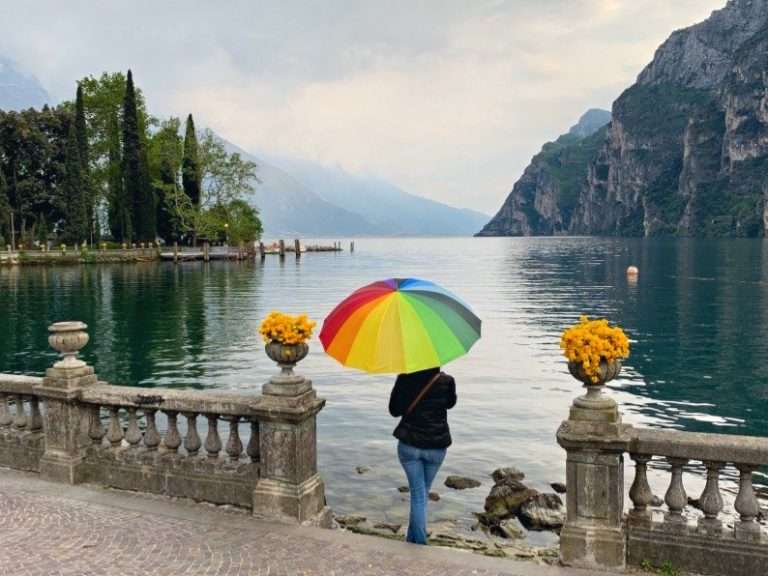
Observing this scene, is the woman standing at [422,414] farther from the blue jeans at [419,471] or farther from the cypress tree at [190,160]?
the cypress tree at [190,160]

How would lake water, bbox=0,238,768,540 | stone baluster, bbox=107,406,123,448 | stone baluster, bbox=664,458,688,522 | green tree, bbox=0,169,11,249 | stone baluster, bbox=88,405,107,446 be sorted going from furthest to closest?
green tree, bbox=0,169,11,249, lake water, bbox=0,238,768,540, stone baluster, bbox=88,405,107,446, stone baluster, bbox=107,406,123,448, stone baluster, bbox=664,458,688,522

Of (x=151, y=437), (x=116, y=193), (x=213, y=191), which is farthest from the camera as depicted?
(x=213, y=191)

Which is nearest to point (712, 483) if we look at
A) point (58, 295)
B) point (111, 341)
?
point (111, 341)

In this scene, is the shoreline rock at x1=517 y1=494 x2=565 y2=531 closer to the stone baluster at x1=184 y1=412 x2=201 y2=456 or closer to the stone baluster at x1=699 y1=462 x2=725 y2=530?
the stone baluster at x1=699 y1=462 x2=725 y2=530

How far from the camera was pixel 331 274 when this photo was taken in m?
68.8

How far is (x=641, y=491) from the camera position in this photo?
6211 mm

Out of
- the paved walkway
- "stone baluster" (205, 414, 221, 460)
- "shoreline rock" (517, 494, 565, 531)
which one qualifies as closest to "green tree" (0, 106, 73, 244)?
"shoreline rock" (517, 494, 565, 531)

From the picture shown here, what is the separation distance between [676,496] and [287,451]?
3.70 meters

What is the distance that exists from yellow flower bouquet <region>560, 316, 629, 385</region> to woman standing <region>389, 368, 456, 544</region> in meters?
1.09

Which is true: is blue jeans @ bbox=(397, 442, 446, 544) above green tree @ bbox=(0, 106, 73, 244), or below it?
below

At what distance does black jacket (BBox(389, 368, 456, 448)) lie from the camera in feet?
20.1

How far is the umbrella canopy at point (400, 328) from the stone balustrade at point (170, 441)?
1286mm

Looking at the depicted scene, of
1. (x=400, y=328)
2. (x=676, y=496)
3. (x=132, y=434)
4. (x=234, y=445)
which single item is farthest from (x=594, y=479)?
(x=132, y=434)

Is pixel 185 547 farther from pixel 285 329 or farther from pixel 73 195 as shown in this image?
pixel 73 195
